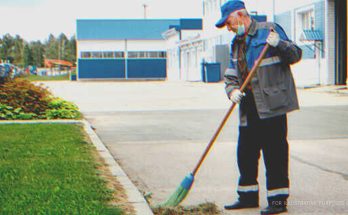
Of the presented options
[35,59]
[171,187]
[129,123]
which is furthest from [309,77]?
[35,59]

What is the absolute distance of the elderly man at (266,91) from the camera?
5.41 m

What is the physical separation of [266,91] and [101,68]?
225 feet

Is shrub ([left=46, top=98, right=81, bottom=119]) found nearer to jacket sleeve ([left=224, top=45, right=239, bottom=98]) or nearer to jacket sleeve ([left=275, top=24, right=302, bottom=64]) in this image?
jacket sleeve ([left=224, top=45, right=239, bottom=98])

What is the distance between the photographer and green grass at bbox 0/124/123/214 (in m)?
5.27

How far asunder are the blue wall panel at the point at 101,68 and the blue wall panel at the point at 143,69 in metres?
0.99

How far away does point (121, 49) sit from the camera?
76.8 meters

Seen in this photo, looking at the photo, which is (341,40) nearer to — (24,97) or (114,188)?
(24,97)

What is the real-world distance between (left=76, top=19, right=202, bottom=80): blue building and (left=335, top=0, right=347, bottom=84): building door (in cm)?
4319

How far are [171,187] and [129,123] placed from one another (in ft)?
26.6

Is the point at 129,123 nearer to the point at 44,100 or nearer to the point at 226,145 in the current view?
the point at 44,100

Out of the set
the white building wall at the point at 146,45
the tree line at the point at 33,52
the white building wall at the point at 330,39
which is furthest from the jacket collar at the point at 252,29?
the tree line at the point at 33,52

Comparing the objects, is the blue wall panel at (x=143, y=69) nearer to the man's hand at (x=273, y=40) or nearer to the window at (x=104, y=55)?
the window at (x=104, y=55)

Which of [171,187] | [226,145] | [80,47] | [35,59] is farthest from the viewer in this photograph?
[35,59]

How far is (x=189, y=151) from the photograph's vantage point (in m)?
10.1
